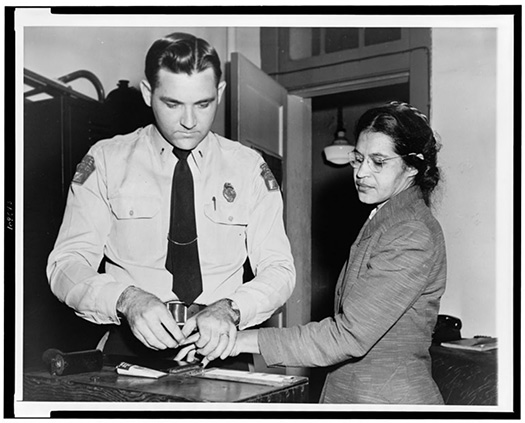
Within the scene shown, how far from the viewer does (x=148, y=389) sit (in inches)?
54.2

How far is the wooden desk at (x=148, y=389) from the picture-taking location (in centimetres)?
135

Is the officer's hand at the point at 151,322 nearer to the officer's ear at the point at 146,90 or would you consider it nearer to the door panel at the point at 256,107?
the officer's ear at the point at 146,90

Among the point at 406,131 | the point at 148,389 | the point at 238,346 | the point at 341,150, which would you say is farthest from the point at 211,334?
the point at 341,150

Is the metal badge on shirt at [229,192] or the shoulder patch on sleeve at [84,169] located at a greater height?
the shoulder patch on sleeve at [84,169]

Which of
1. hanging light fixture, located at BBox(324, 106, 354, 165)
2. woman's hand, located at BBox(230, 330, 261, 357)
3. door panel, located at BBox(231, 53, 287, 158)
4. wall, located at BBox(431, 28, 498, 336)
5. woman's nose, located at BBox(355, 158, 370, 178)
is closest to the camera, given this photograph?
woman's hand, located at BBox(230, 330, 261, 357)

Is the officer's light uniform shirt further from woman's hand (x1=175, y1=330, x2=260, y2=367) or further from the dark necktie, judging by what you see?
woman's hand (x1=175, y1=330, x2=260, y2=367)

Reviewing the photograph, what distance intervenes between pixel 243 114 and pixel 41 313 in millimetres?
956

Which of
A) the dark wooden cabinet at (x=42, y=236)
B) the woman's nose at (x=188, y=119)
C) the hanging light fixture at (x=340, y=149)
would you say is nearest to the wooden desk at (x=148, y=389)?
the dark wooden cabinet at (x=42, y=236)

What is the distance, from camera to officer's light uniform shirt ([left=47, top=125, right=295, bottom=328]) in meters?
1.67

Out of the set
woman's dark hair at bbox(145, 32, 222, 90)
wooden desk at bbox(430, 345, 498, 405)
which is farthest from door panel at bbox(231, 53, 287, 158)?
wooden desk at bbox(430, 345, 498, 405)

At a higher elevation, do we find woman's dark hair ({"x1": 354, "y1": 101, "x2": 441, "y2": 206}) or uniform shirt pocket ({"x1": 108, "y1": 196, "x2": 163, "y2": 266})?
woman's dark hair ({"x1": 354, "y1": 101, "x2": 441, "y2": 206})

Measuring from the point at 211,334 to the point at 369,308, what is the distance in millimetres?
414

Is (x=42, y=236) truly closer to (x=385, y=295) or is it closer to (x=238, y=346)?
(x=238, y=346)

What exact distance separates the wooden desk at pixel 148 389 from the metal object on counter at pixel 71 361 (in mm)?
16
